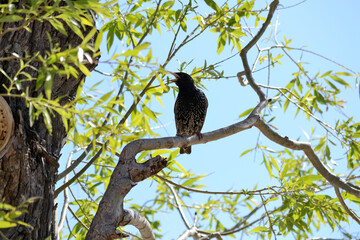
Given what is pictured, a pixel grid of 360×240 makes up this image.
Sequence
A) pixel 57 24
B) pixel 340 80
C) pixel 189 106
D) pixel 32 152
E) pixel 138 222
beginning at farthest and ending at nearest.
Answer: pixel 189 106 → pixel 340 80 → pixel 138 222 → pixel 32 152 → pixel 57 24

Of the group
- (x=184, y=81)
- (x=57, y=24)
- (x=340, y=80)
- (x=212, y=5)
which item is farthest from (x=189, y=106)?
(x=57, y=24)

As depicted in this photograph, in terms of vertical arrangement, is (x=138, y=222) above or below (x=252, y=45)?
below

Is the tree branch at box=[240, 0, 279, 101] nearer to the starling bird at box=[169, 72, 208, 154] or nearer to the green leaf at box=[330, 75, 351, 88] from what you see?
the green leaf at box=[330, 75, 351, 88]

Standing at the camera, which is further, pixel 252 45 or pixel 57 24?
pixel 252 45

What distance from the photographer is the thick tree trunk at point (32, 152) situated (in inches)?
80.0

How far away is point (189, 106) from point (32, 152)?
2.50m

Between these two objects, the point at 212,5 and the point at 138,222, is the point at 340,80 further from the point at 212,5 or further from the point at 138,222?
the point at 138,222

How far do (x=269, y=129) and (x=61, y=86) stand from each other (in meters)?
1.42

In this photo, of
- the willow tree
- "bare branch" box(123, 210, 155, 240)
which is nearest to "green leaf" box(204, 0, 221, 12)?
the willow tree

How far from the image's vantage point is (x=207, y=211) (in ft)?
15.2

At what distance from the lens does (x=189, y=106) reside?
4496mm

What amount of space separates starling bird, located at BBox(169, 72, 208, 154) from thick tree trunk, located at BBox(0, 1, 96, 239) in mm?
2038

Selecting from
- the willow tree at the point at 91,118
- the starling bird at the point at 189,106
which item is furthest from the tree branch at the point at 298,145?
the starling bird at the point at 189,106

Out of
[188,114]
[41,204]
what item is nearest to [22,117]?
[41,204]
